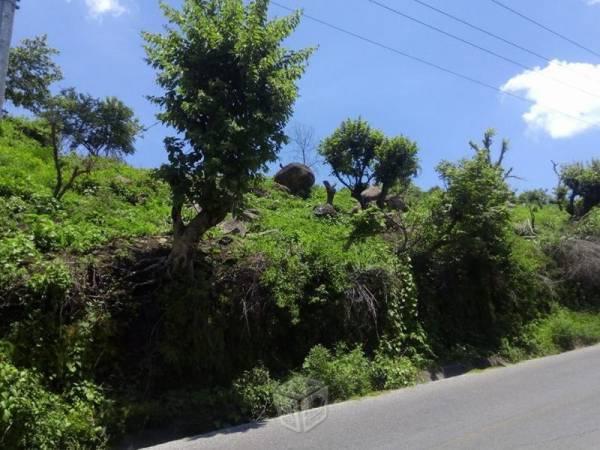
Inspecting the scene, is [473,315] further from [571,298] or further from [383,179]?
[383,179]

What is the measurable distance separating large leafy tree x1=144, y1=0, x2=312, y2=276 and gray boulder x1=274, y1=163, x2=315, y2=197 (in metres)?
12.3

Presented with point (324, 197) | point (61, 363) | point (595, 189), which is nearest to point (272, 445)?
point (61, 363)

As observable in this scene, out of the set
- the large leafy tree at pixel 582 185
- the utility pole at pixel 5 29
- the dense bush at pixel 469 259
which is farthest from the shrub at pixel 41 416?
the large leafy tree at pixel 582 185

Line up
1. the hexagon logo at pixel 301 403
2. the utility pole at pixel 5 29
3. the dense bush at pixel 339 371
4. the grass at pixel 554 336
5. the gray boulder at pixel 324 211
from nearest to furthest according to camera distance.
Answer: the utility pole at pixel 5 29 → the hexagon logo at pixel 301 403 → the dense bush at pixel 339 371 → the grass at pixel 554 336 → the gray boulder at pixel 324 211

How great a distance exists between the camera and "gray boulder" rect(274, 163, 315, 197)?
2022 cm

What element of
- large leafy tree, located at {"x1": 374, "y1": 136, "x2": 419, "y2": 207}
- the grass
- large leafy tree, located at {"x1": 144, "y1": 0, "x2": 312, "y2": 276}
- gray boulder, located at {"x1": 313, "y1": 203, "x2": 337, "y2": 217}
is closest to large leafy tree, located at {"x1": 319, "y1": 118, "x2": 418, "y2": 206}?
large leafy tree, located at {"x1": 374, "y1": 136, "x2": 419, "y2": 207}

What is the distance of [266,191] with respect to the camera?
58.0 ft

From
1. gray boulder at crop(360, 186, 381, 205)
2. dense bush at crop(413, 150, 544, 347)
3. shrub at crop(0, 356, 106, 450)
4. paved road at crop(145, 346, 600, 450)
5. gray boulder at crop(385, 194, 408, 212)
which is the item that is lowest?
paved road at crop(145, 346, 600, 450)

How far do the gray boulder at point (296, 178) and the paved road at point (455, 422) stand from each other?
12.8 meters

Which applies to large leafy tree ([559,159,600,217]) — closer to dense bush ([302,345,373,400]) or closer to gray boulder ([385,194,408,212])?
gray boulder ([385,194,408,212])

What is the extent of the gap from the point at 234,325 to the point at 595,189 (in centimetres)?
2255

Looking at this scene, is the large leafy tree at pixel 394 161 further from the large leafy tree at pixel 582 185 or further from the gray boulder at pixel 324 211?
the large leafy tree at pixel 582 185

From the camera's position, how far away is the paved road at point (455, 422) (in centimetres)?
539

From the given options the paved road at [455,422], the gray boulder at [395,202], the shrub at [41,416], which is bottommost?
the paved road at [455,422]
